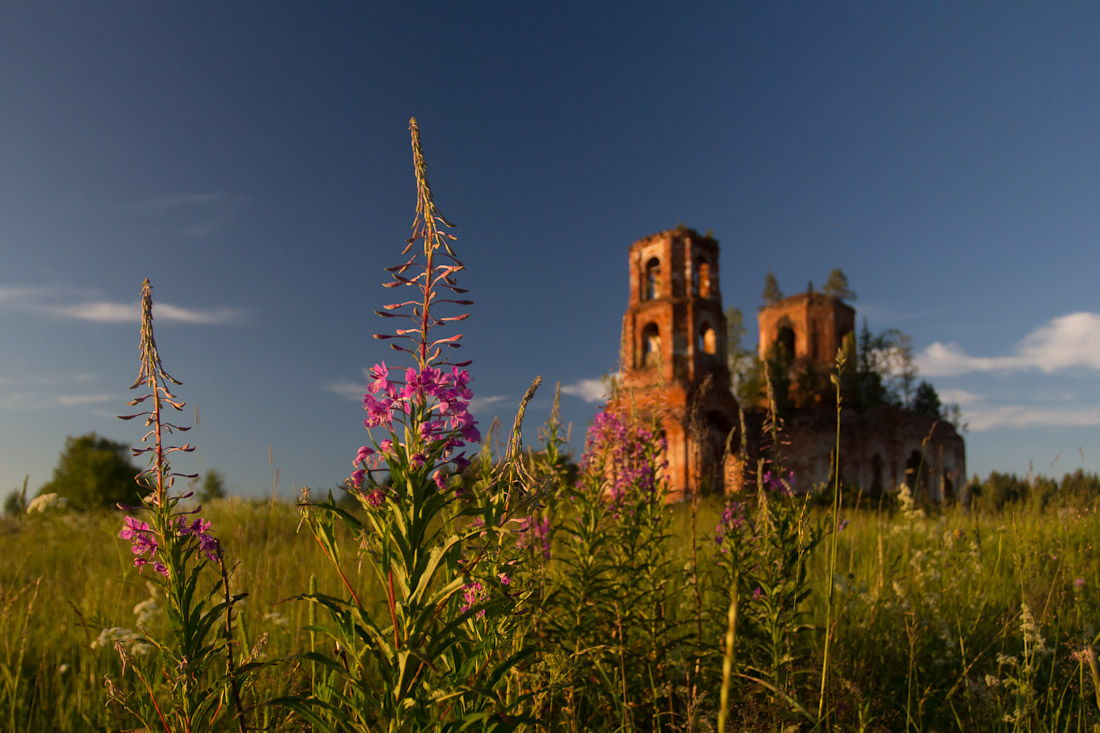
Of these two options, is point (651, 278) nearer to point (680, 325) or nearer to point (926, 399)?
point (680, 325)

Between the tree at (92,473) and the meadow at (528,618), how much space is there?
3149cm

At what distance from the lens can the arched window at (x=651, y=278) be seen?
29.3m

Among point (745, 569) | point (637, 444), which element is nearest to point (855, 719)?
point (745, 569)

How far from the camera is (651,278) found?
98.1ft

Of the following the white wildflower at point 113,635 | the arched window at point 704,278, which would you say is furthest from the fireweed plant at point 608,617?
the arched window at point 704,278

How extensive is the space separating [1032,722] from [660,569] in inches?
93.0

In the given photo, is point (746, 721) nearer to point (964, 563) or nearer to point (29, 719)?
point (29, 719)

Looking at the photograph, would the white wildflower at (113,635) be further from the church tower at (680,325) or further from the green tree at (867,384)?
the green tree at (867,384)

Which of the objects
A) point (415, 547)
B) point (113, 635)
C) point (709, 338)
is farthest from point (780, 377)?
point (415, 547)

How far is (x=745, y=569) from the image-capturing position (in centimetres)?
347

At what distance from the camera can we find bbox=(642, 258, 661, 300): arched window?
29281 mm

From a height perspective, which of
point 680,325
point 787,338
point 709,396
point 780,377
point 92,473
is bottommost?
point 92,473

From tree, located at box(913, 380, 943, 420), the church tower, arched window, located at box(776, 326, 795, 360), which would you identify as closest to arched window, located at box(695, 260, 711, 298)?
the church tower

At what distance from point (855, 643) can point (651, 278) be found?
2639 centimetres
